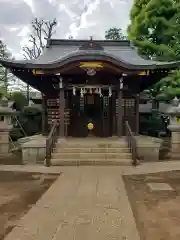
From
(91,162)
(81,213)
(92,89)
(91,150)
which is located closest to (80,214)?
(81,213)

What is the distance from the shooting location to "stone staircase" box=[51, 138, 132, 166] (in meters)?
11.7

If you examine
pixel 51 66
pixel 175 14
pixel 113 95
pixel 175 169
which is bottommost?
pixel 175 169

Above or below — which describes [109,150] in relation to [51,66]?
below

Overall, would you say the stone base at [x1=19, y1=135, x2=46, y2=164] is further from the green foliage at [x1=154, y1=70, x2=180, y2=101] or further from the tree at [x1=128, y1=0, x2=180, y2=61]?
the tree at [x1=128, y1=0, x2=180, y2=61]

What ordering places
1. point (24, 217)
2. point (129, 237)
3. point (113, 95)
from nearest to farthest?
point (129, 237) → point (24, 217) → point (113, 95)

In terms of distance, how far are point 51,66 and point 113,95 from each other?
3.79 metres

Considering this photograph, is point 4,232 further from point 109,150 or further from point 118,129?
point 118,129

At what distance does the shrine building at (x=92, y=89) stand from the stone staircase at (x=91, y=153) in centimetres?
124

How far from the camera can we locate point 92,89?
14859mm

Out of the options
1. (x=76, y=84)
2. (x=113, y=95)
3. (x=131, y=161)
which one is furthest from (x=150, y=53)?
(x=131, y=161)

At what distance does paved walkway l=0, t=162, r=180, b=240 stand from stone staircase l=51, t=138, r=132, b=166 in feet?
7.33

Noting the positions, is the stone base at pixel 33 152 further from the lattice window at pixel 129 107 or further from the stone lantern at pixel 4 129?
the lattice window at pixel 129 107

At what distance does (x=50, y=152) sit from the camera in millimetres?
11984

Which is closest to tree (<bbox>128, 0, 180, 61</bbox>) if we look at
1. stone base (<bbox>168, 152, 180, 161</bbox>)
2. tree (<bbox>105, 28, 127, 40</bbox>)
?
stone base (<bbox>168, 152, 180, 161</bbox>)
